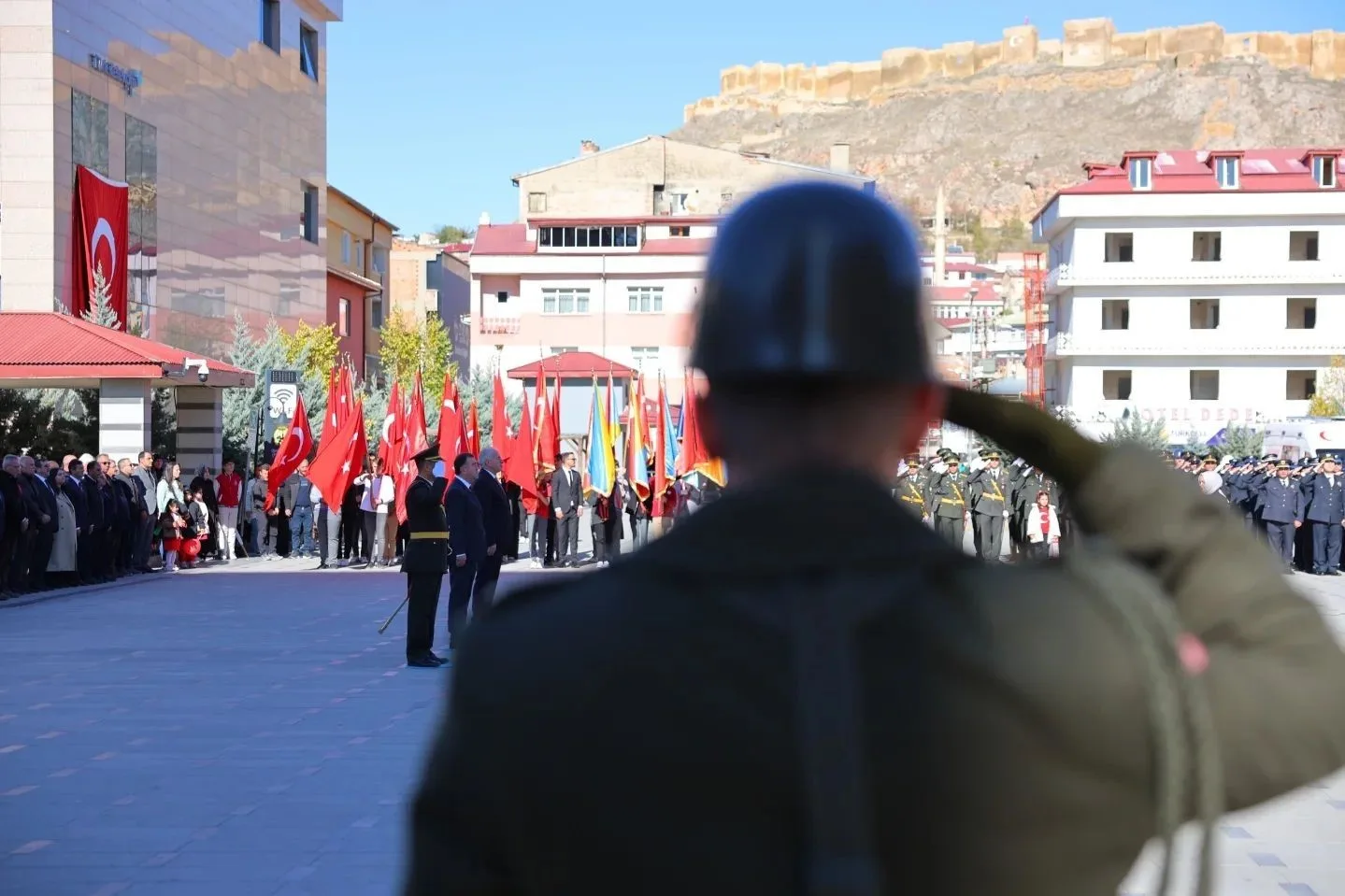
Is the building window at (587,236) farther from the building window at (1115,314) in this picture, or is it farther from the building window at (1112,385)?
the building window at (1112,385)

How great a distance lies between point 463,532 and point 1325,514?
18.5 m

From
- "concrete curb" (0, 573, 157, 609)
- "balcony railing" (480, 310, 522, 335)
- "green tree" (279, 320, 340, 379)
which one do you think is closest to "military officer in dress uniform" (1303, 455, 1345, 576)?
"concrete curb" (0, 573, 157, 609)

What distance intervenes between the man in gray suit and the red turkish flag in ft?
8.80

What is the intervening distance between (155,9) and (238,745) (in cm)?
3605

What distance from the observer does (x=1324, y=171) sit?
70500mm

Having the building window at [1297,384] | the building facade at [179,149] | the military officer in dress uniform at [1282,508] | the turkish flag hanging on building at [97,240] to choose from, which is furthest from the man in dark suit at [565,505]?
the building window at [1297,384]

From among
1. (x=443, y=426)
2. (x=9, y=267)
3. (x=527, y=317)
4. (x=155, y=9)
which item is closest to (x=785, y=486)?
(x=443, y=426)

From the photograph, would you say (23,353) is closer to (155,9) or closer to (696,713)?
(155,9)

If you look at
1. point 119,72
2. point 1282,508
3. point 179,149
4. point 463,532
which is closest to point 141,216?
point 119,72

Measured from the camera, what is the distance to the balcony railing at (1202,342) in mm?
71062

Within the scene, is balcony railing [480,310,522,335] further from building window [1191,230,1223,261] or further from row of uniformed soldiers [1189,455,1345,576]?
row of uniformed soldiers [1189,455,1345,576]

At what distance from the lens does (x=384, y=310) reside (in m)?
79.3

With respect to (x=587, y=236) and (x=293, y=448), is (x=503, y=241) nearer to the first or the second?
(x=587, y=236)

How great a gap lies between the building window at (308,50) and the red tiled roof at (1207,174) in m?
32.7
